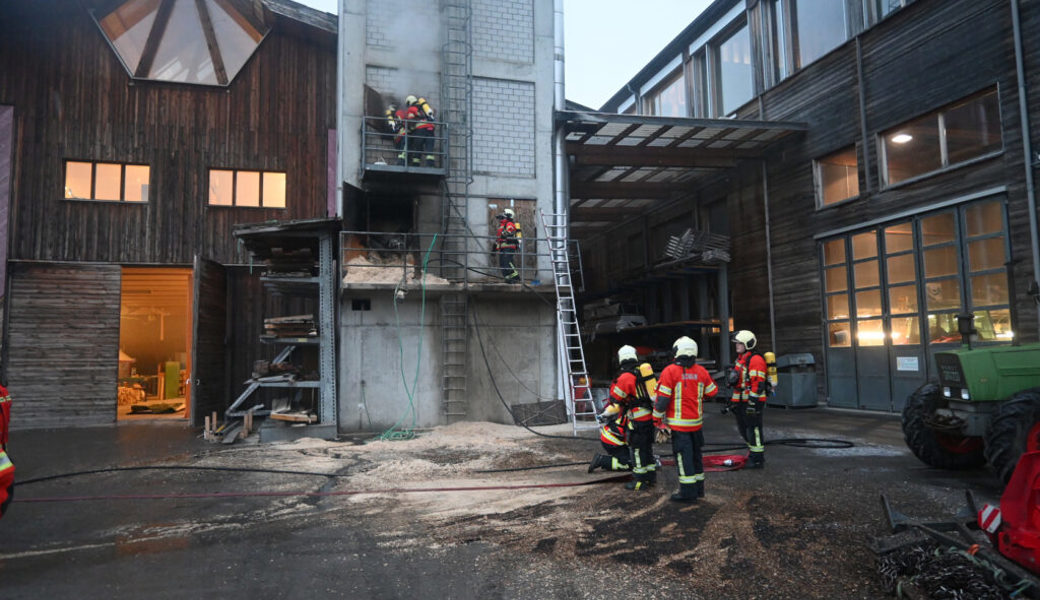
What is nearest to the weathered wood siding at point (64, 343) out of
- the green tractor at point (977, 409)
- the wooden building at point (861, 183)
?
the wooden building at point (861, 183)

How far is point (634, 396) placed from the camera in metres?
7.87

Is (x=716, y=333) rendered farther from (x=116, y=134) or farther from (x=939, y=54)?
(x=116, y=134)

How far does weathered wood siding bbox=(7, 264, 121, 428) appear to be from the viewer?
1591 centimetres

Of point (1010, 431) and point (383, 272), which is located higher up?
point (383, 272)

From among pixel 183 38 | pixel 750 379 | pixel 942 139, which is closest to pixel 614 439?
pixel 750 379

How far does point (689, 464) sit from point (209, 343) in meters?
12.7

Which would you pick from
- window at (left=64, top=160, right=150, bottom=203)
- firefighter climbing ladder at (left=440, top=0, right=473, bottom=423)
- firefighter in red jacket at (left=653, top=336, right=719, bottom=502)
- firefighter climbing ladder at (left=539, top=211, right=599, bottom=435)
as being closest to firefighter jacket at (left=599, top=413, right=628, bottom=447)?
firefighter in red jacket at (left=653, top=336, right=719, bottom=502)

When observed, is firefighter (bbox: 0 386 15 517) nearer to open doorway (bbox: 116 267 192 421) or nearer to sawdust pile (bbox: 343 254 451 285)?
sawdust pile (bbox: 343 254 451 285)

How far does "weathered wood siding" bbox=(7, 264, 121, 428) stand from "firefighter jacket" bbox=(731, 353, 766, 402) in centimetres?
1529

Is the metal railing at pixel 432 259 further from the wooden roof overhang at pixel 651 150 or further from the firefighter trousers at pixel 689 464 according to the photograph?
the firefighter trousers at pixel 689 464

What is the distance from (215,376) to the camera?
16000mm

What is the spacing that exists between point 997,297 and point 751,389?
7.69m

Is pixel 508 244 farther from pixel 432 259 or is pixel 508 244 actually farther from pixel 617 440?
pixel 617 440

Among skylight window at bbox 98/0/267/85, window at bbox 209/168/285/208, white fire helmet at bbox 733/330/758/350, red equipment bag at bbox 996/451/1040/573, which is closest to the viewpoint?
red equipment bag at bbox 996/451/1040/573
